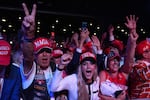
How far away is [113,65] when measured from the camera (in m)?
5.21

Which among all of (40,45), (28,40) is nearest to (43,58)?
(40,45)

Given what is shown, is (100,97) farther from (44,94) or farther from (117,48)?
(117,48)

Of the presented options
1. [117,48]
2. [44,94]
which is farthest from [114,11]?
[44,94]

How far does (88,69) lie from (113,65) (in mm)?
500

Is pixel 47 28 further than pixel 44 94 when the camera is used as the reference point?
Yes

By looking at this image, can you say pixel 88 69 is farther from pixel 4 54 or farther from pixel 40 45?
pixel 4 54

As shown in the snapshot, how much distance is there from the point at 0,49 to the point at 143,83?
1855mm

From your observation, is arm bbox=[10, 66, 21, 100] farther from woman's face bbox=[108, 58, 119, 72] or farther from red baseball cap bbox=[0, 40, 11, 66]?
woman's face bbox=[108, 58, 119, 72]

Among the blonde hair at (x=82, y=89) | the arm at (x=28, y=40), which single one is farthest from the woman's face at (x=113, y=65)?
the arm at (x=28, y=40)

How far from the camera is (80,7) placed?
8836mm

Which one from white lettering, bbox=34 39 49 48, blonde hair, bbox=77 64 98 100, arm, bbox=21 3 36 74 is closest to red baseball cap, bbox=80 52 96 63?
blonde hair, bbox=77 64 98 100

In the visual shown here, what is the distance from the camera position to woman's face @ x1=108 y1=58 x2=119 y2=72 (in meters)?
5.18

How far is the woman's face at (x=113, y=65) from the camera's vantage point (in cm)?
518

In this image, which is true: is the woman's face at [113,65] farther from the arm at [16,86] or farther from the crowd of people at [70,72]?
the arm at [16,86]
